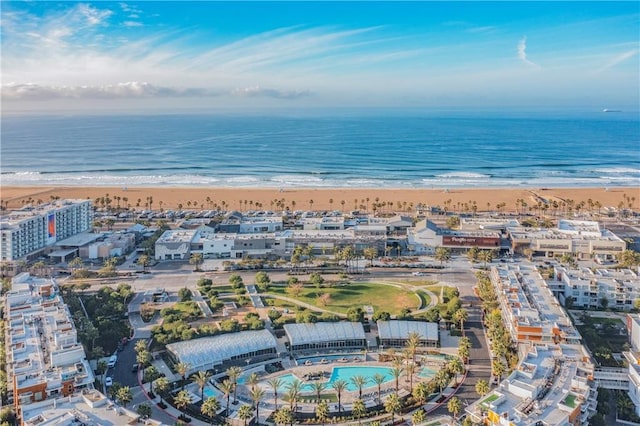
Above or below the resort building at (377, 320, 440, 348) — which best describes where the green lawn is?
above

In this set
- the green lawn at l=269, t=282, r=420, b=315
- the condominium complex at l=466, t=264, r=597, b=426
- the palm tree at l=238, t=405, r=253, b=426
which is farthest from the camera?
the green lawn at l=269, t=282, r=420, b=315

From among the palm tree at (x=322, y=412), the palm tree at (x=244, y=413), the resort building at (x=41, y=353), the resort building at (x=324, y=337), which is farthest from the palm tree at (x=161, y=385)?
the resort building at (x=324, y=337)

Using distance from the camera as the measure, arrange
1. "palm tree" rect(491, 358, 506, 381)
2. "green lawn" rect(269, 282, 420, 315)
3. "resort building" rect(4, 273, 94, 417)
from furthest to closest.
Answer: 1. "green lawn" rect(269, 282, 420, 315)
2. "palm tree" rect(491, 358, 506, 381)
3. "resort building" rect(4, 273, 94, 417)

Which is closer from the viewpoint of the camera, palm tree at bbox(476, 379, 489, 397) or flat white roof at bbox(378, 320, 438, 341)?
palm tree at bbox(476, 379, 489, 397)

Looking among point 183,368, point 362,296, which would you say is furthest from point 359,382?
point 362,296

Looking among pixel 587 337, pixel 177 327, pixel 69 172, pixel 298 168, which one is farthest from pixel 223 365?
pixel 69 172

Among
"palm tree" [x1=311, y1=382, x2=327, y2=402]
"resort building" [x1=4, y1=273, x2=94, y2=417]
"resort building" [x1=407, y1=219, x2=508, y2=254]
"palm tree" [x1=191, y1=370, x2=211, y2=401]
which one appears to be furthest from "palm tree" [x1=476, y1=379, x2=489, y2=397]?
"resort building" [x1=407, y1=219, x2=508, y2=254]

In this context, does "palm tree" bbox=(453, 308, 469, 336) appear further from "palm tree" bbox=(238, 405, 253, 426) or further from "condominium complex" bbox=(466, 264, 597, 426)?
"palm tree" bbox=(238, 405, 253, 426)
